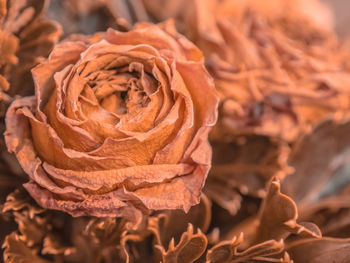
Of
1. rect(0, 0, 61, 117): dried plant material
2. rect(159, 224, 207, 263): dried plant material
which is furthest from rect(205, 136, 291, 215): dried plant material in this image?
rect(0, 0, 61, 117): dried plant material

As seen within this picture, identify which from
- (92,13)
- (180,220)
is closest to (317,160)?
(180,220)

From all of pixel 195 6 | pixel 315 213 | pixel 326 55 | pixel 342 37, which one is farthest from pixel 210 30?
pixel 342 37

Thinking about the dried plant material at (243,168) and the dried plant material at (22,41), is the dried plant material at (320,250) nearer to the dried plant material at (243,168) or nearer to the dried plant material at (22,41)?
the dried plant material at (243,168)

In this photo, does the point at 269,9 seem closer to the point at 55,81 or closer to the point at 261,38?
the point at 261,38

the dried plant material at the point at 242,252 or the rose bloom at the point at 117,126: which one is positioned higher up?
the rose bloom at the point at 117,126

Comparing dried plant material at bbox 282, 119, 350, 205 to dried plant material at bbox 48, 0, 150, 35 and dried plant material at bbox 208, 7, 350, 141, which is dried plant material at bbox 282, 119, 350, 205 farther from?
dried plant material at bbox 48, 0, 150, 35

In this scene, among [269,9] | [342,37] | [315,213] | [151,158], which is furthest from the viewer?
[342,37]

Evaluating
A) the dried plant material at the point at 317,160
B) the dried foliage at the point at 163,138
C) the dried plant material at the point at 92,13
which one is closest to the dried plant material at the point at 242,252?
the dried foliage at the point at 163,138
